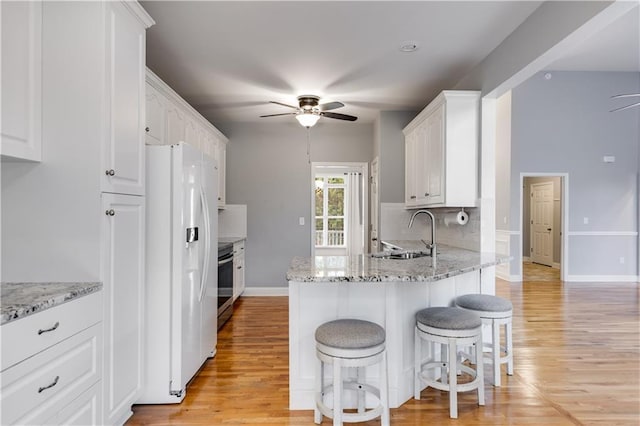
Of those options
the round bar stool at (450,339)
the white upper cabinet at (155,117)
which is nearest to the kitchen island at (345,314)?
the round bar stool at (450,339)

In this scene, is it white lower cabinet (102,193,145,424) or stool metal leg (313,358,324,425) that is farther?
stool metal leg (313,358,324,425)

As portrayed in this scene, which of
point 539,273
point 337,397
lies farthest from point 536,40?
point 539,273

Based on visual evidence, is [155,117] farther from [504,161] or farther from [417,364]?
[504,161]

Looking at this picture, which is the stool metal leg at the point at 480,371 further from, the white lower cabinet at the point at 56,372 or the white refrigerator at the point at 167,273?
the white lower cabinet at the point at 56,372

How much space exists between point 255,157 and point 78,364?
4281 millimetres

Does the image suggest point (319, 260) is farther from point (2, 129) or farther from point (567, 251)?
point (567, 251)

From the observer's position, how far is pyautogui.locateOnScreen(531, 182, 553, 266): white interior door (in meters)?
8.38

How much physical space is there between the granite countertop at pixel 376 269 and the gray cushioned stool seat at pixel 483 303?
30 cm

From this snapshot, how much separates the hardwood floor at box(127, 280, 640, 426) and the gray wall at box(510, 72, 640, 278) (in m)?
2.49

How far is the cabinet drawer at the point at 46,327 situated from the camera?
1.23m

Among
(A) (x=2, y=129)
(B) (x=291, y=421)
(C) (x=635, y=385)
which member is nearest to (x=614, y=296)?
(C) (x=635, y=385)

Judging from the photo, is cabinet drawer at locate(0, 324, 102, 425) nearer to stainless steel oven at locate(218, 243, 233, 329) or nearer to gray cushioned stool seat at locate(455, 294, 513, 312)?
stainless steel oven at locate(218, 243, 233, 329)

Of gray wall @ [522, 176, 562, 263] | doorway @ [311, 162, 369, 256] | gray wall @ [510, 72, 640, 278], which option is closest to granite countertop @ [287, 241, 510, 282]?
doorway @ [311, 162, 369, 256]

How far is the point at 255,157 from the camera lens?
5.55 meters
